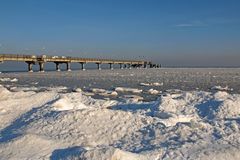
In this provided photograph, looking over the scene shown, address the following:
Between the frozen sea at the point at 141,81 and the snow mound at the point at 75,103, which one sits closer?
the snow mound at the point at 75,103

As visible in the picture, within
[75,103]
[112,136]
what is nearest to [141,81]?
[75,103]

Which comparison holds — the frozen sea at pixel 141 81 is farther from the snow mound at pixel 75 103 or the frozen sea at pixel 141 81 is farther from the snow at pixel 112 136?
the snow at pixel 112 136

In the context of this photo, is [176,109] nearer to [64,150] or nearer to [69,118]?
[69,118]

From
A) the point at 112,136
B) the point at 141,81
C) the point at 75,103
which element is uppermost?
the point at 112,136

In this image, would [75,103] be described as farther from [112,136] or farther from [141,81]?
[141,81]

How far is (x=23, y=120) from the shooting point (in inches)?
408

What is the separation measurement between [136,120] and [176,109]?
3.93m

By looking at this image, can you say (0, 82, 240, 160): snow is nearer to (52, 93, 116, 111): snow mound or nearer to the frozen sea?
(52, 93, 116, 111): snow mound

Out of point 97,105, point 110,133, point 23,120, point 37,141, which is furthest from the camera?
point 97,105

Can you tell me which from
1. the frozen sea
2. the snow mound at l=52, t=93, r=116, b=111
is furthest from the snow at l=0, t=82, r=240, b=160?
the frozen sea

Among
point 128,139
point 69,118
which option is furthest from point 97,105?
point 128,139

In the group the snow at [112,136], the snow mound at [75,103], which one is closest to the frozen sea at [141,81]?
the snow mound at [75,103]

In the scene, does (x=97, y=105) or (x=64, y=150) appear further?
(x=97, y=105)

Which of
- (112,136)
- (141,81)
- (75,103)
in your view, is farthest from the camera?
(141,81)
